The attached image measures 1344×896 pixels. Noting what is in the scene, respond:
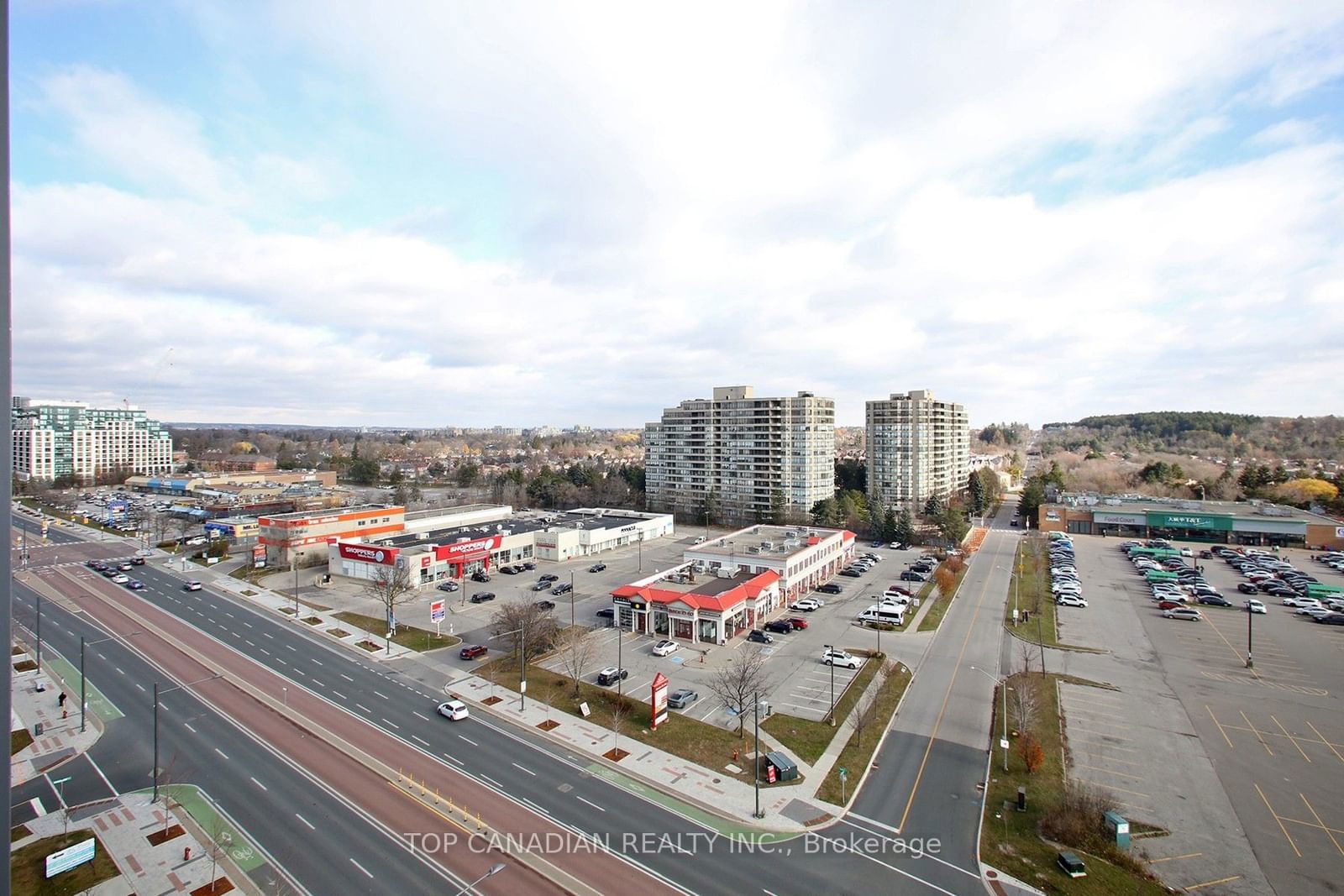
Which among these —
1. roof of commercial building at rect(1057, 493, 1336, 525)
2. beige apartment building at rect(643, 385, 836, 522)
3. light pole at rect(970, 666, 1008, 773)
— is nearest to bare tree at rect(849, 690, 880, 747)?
light pole at rect(970, 666, 1008, 773)

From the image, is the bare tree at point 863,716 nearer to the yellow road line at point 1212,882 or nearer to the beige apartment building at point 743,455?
the yellow road line at point 1212,882

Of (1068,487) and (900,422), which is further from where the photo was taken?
(1068,487)

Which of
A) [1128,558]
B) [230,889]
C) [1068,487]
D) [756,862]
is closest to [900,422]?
[1128,558]

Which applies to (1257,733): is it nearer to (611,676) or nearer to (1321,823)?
(1321,823)

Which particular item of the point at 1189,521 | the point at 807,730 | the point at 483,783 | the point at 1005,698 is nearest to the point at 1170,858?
the point at 1005,698

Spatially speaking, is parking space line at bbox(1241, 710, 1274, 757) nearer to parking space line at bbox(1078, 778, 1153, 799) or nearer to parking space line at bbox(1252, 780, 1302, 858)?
parking space line at bbox(1252, 780, 1302, 858)

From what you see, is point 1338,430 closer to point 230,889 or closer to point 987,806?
point 987,806

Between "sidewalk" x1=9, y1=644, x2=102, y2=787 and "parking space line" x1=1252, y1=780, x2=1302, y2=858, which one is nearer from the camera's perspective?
"parking space line" x1=1252, y1=780, x2=1302, y2=858
